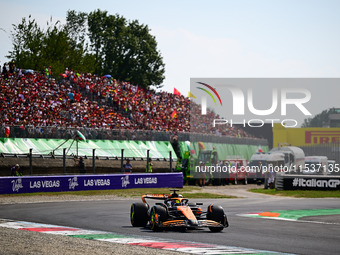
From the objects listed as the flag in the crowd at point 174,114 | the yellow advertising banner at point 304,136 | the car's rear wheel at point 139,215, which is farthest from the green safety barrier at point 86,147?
the car's rear wheel at point 139,215

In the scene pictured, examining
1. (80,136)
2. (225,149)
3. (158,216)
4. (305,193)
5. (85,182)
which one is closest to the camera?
(158,216)

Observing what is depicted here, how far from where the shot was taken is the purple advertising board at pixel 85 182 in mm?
28719

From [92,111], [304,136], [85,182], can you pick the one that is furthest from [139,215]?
[304,136]

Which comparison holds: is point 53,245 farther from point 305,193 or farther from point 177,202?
point 305,193

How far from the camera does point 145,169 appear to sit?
3888 cm

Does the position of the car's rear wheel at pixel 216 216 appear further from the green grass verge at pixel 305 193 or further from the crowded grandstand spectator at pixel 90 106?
the crowded grandstand spectator at pixel 90 106

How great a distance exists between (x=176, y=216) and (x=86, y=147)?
22.0m

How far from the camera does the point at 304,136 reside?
45031 millimetres

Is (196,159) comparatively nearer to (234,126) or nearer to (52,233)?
(234,126)

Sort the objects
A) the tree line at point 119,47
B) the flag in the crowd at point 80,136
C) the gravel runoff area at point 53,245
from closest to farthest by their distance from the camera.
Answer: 1. the gravel runoff area at point 53,245
2. the flag in the crowd at point 80,136
3. the tree line at point 119,47

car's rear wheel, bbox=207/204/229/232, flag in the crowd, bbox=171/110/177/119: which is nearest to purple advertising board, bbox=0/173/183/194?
car's rear wheel, bbox=207/204/229/232

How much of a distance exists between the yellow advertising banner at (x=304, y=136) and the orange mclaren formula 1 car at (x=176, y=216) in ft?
96.8

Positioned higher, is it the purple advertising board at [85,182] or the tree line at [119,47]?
the tree line at [119,47]

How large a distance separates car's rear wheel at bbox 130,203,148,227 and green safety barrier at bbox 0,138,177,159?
17631mm
